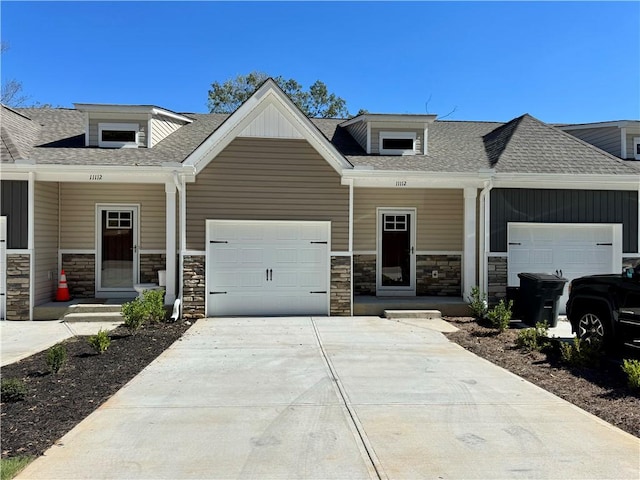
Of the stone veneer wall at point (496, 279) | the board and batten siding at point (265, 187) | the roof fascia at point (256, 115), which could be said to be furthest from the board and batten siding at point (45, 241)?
the stone veneer wall at point (496, 279)

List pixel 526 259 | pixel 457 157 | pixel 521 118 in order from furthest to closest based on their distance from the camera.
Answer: pixel 521 118 → pixel 457 157 → pixel 526 259

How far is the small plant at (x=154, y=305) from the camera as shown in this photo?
912cm

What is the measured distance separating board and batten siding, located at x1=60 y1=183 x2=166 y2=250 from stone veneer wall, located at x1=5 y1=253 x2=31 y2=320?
171 cm

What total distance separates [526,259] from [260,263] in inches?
252

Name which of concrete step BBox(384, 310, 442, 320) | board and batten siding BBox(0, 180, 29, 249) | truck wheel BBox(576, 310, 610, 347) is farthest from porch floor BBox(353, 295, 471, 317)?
board and batten siding BBox(0, 180, 29, 249)

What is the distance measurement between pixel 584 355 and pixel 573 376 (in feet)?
1.67

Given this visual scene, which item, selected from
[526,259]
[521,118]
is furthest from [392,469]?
[521,118]

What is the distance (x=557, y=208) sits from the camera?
1129 cm

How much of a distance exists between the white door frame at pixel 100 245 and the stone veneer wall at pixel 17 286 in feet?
6.24

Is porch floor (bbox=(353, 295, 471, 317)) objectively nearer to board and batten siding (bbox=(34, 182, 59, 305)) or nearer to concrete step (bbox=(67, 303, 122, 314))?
concrete step (bbox=(67, 303, 122, 314))

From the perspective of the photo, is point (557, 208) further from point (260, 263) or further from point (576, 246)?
point (260, 263)

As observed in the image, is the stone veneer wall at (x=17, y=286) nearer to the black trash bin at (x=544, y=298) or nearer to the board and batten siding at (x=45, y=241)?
the board and batten siding at (x=45, y=241)

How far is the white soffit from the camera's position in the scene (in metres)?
10.7

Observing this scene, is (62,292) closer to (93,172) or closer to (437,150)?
(93,172)
